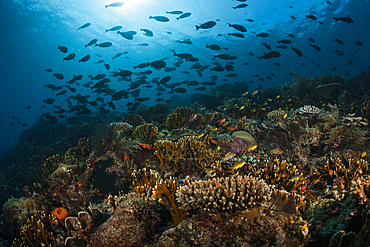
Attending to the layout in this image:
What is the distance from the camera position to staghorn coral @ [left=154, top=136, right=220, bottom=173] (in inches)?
190

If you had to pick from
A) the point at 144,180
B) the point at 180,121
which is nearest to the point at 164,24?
the point at 180,121

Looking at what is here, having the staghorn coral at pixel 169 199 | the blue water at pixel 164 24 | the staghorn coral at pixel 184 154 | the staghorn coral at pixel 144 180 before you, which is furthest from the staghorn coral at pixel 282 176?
the blue water at pixel 164 24

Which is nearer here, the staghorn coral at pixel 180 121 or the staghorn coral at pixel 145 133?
the staghorn coral at pixel 145 133

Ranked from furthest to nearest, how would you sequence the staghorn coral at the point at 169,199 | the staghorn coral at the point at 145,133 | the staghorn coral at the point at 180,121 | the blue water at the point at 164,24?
the blue water at the point at 164,24
the staghorn coral at the point at 180,121
the staghorn coral at the point at 145,133
the staghorn coral at the point at 169,199

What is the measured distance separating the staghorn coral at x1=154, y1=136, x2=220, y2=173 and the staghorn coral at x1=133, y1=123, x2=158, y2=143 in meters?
1.47

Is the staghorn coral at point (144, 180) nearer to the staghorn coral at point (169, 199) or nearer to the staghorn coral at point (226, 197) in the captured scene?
the staghorn coral at point (169, 199)

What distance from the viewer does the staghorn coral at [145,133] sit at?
21.2 feet

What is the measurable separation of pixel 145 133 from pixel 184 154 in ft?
7.71

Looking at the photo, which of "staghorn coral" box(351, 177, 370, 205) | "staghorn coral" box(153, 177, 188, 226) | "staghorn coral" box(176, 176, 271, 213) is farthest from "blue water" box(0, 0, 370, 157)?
"staghorn coral" box(351, 177, 370, 205)

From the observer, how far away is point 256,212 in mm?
2025

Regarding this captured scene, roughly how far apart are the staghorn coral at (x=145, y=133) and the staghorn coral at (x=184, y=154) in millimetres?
1469

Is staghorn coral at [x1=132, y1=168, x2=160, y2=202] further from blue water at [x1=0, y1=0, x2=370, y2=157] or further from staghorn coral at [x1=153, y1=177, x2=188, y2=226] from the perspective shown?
blue water at [x1=0, y1=0, x2=370, y2=157]

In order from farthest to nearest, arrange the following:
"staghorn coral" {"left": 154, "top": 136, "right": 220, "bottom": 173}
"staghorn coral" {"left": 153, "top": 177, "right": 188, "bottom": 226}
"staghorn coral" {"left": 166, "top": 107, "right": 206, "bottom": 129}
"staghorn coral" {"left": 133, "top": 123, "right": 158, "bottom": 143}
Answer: "staghorn coral" {"left": 166, "top": 107, "right": 206, "bottom": 129} < "staghorn coral" {"left": 133, "top": 123, "right": 158, "bottom": 143} < "staghorn coral" {"left": 154, "top": 136, "right": 220, "bottom": 173} < "staghorn coral" {"left": 153, "top": 177, "right": 188, "bottom": 226}

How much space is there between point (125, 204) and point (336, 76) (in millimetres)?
16637
